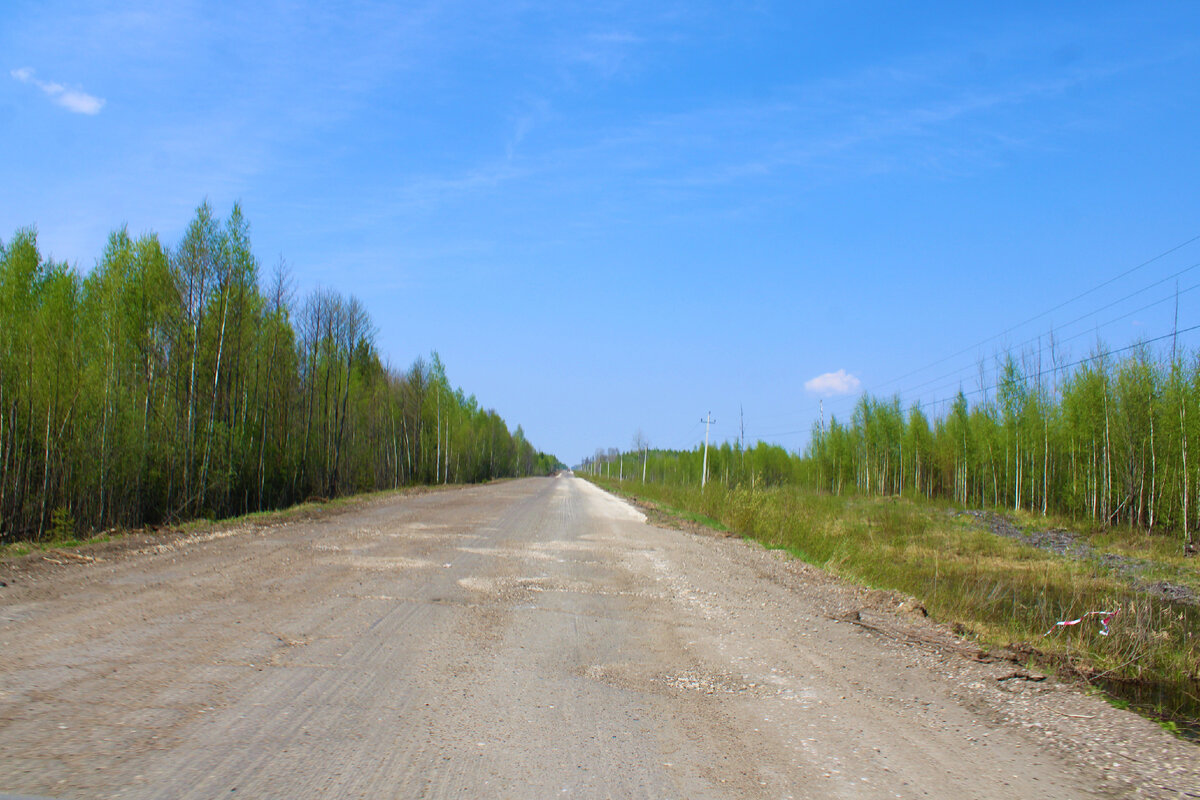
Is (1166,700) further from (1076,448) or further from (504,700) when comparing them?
(1076,448)

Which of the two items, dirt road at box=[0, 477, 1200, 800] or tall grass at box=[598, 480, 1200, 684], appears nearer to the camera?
dirt road at box=[0, 477, 1200, 800]

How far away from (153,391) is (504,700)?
68.3ft

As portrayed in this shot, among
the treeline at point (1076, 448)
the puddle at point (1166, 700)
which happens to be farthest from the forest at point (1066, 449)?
the puddle at point (1166, 700)

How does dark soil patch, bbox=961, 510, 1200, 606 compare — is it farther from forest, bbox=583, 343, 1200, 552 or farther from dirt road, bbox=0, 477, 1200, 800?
dirt road, bbox=0, 477, 1200, 800

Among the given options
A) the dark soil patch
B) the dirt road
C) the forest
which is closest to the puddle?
the dirt road

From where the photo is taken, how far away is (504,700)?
470 centimetres

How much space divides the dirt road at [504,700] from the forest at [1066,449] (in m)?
19.6

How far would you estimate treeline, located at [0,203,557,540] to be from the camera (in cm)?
1675

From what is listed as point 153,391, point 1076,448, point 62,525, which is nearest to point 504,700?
point 62,525

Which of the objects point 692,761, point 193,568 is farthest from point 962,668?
point 193,568

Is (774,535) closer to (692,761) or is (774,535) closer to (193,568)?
(193,568)

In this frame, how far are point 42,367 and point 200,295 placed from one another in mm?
6250

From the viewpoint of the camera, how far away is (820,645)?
6.62 metres

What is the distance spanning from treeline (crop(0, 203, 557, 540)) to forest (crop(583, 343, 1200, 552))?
1857cm
